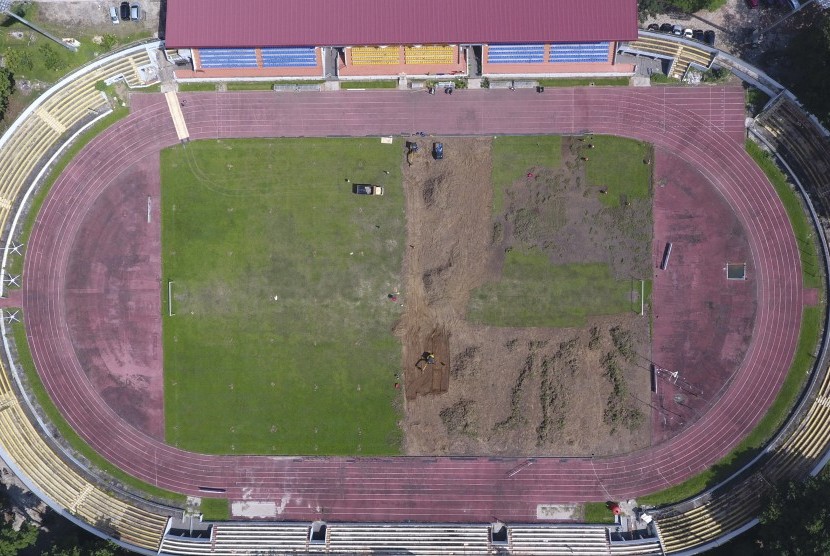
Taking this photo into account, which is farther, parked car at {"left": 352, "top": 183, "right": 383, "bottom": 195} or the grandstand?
parked car at {"left": 352, "top": 183, "right": 383, "bottom": 195}

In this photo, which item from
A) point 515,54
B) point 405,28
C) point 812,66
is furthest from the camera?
point 515,54

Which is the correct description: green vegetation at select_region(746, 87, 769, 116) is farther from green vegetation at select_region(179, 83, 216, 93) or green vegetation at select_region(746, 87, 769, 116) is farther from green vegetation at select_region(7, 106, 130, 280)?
green vegetation at select_region(7, 106, 130, 280)

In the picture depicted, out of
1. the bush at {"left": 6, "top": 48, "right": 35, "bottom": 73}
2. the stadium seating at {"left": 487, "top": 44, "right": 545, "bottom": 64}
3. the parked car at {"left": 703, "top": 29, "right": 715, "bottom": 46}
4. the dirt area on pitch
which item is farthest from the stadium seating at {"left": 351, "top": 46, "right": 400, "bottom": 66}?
the bush at {"left": 6, "top": 48, "right": 35, "bottom": 73}

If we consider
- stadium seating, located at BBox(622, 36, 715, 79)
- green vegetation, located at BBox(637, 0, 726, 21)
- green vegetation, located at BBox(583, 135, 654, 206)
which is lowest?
green vegetation, located at BBox(583, 135, 654, 206)

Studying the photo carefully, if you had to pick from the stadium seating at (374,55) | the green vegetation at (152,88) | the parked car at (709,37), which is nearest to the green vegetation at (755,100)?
the parked car at (709,37)

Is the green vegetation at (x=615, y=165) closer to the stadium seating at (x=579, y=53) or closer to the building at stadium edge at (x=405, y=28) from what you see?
the stadium seating at (x=579, y=53)

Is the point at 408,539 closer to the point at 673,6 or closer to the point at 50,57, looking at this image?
the point at 673,6

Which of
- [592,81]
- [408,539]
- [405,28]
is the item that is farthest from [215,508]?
[592,81]

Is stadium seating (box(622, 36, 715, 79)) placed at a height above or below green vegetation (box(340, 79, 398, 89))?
above
